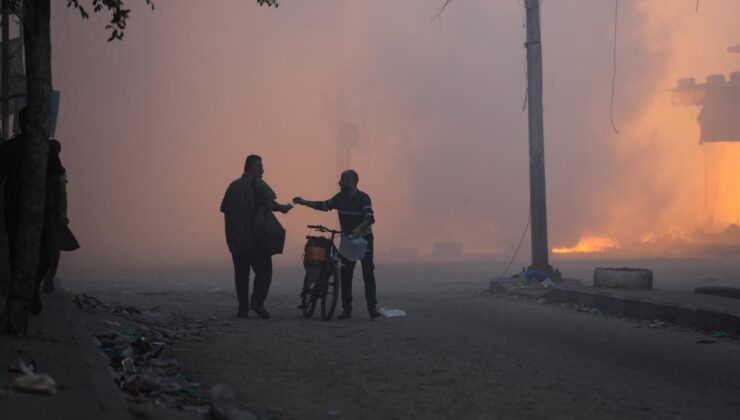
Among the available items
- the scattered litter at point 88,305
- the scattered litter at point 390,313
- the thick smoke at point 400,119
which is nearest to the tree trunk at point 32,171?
the scattered litter at point 88,305

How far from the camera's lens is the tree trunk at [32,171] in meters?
7.28

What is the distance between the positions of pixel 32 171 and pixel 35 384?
2.77m

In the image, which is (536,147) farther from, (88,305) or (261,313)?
(88,305)

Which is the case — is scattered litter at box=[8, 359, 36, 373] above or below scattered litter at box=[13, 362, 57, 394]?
above

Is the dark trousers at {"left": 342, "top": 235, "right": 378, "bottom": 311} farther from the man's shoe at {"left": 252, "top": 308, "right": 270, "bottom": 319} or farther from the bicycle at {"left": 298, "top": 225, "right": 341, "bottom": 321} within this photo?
the man's shoe at {"left": 252, "top": 308, "right": 270, "bottom": 319}

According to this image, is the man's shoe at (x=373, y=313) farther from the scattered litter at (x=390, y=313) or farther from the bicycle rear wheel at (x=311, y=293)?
the bicycle rear wheel at (x=311, y=293)

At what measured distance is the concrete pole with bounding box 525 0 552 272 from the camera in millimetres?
18156

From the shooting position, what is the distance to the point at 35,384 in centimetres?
501

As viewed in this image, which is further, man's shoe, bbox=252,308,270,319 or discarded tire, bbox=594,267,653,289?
discarded tire, bbox=594,267,653,289

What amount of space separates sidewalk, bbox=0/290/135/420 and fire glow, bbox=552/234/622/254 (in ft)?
136

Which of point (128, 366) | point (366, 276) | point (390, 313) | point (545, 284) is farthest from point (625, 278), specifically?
point (128, 366)

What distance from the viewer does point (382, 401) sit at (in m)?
6.18

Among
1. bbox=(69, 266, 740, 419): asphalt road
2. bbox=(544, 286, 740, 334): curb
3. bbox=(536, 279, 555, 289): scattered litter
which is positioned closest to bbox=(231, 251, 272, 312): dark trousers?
bbox=(69, 266, 740, 419): asphalt road

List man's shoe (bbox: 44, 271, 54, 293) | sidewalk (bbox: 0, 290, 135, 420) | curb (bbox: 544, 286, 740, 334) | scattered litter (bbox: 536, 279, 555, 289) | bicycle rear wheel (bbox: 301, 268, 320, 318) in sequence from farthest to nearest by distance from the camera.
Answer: scattered litter (bbox: 536, 279, 555, 289), man's shoe (bbox: 44, 271, 54, 293), bicycle rear wheel (bbox: 301, 268, 320, 318), curb (bbox: 544, 286, 740, 334), sidewalk (bbox: 0, 290, 135, 420)
